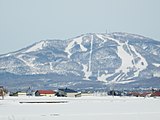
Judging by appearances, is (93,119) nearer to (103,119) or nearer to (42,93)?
(103,119)

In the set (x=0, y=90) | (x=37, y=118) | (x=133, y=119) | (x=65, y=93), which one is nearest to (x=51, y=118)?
(x=37, y=118)

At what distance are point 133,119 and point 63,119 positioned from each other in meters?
4.20

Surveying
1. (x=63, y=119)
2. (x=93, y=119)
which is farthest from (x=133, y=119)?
(x=63, y=119)

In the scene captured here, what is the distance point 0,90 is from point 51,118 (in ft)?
184

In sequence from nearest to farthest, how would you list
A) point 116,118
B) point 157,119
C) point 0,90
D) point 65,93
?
point 157,119 < point 116,118 < point 0,90 < point 65,93

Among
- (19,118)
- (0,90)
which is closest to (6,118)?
(19,118)

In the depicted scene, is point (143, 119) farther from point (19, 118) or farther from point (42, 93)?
point (42, 93)

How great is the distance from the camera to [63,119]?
93.8 ft

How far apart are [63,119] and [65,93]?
333 feet

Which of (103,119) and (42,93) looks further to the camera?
(42,93)

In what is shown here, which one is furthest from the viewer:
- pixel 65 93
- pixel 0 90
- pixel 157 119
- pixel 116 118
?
pixel 65 93

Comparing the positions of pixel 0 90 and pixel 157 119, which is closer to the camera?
pixel 157 119

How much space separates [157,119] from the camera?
27.5 m

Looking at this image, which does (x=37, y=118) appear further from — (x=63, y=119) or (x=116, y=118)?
(x=116, y=118)
